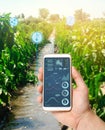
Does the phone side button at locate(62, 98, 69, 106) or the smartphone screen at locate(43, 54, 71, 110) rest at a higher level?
the smartphone screen at locate(43, 54, 71, 110)

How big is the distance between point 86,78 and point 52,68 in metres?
5.53

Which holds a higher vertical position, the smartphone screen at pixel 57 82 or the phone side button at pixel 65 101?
the smartphone screen at pixel 57 82

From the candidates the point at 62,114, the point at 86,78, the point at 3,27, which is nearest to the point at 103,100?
the point at 86,78

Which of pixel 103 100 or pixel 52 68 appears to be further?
pixel 103 100

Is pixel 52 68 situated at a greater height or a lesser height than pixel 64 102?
greater

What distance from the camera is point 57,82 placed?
2.33 meters

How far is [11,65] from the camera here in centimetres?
1059

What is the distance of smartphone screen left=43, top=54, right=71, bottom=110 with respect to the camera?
2.32 m

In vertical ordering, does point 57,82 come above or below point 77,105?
above

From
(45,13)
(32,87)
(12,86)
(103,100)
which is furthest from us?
(45,13)

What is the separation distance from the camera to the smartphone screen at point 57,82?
2.32 meters

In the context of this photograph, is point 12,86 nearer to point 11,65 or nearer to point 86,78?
point 11,65

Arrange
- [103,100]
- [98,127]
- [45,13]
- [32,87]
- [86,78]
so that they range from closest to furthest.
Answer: [98,127]
[103,100]
[86,78]
[32,87]
[45,13]

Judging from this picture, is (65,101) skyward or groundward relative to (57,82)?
groundward
